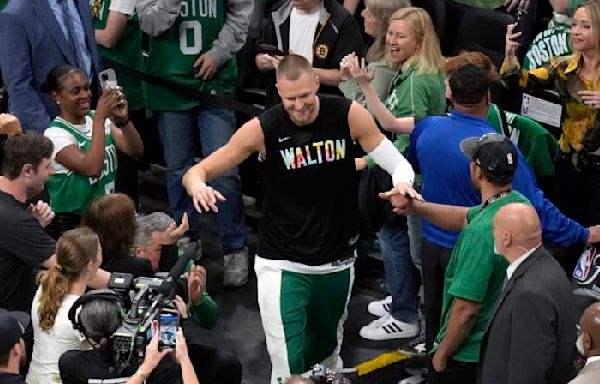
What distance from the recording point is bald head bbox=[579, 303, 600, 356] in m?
4.07

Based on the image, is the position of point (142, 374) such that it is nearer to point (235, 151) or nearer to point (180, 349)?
point (180, 349)

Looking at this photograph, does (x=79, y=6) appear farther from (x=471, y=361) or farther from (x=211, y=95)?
(x=471, y=361)

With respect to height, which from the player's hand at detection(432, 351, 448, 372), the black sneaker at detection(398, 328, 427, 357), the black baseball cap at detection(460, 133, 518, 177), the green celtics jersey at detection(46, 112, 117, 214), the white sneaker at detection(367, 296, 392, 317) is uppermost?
the black baseball cap at detection(460, 133, 518, 177)

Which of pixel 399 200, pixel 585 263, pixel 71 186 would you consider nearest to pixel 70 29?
pixel 71 186

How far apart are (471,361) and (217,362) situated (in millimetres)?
1217

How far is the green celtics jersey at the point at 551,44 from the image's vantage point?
6426 mm

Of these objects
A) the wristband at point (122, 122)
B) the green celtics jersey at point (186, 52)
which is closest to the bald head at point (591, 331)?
the wristband at point (122, 122)

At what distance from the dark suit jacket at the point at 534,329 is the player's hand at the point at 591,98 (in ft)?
5.28

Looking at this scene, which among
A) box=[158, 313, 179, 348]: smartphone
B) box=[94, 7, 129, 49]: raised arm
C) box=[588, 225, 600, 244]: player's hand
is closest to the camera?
box=[158, 313, 179, 348]: smartphone

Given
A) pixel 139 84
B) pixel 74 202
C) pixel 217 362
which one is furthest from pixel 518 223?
pixel 139 84

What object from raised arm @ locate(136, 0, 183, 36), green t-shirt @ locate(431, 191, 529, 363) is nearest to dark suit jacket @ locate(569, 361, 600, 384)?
green t-shirt @ locate(431, 191, 529, 363)

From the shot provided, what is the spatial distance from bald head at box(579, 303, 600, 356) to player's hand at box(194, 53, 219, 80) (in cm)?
346

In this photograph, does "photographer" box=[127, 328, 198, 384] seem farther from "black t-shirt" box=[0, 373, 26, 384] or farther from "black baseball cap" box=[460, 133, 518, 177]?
"black baseball cap" box=[460, 133, 518, 177]

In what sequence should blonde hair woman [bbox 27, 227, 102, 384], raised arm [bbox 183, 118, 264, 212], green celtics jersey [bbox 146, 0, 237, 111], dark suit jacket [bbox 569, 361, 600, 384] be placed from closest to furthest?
dark suit jacket [bbox 569, 361, 600, 384]
blonde hair woman [bbox 27, 227, 102, 384]
raised arm [bbox 183, 118, 264, 212]
green celtics jersey [bbox 146, 0, 237, 111]
